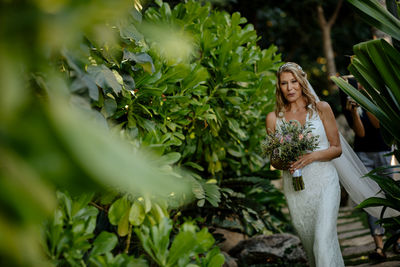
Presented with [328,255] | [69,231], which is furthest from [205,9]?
[69,231]

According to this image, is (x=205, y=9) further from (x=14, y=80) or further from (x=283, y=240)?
(x=14, y=80)

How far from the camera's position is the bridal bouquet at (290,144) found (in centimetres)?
362

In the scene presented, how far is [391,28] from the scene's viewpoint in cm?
233

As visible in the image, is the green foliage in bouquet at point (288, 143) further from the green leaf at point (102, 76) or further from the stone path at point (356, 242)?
the green leaf at point (102, 76)

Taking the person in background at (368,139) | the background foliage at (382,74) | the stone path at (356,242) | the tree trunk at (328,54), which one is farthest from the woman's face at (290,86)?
the tree trunk at (328,54)

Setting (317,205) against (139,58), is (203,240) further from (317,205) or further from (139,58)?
(317,205)

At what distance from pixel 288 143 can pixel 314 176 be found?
434 millimetres

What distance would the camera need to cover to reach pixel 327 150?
12.2 feet

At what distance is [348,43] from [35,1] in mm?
16666

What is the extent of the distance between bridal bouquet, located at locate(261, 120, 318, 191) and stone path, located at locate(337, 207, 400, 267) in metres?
1.56

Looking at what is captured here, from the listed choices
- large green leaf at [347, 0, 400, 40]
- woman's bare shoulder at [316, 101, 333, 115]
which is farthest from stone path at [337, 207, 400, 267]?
large green leaf at [347, 0, 400, 40]

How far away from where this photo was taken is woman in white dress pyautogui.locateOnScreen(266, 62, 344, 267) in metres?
3.51

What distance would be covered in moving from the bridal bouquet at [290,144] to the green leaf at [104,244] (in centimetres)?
244

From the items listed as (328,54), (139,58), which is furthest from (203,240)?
(328,54)
